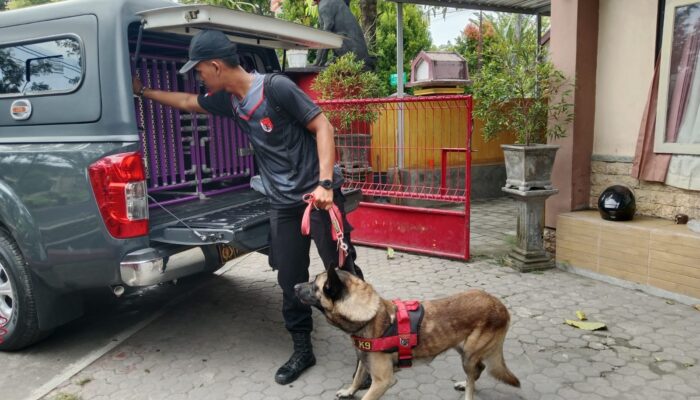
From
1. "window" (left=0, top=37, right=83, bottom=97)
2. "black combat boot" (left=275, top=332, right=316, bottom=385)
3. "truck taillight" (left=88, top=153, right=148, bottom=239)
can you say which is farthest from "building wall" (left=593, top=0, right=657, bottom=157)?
"window" (left=0, top=37, right=83, bottom=97)

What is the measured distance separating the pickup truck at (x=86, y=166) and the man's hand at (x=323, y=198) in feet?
2.13

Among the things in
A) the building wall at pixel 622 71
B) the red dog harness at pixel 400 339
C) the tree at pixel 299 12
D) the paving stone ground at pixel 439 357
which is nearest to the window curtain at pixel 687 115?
the building wall at pixel 622 71

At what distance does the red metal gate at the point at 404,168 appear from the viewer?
5.97m

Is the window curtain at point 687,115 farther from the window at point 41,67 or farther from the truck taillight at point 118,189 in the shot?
the window at point 41,67

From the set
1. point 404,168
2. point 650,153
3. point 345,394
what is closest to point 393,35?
point 404,168

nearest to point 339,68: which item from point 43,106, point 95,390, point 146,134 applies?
point 146,134

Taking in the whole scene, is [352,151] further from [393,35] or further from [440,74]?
[393,35]

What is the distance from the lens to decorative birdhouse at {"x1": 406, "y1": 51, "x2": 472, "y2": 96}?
8.55 meters

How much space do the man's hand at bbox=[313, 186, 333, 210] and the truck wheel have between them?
6.81 feet

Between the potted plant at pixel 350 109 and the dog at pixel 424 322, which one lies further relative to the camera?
the potted plant at pixel 350 109

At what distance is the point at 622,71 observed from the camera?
521cm

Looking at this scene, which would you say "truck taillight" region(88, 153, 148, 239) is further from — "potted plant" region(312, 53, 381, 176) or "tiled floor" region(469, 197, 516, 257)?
"tiled floor" region(469, 197, 516, 257)

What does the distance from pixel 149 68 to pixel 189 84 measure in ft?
1.14

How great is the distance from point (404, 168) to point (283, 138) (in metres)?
4.50
